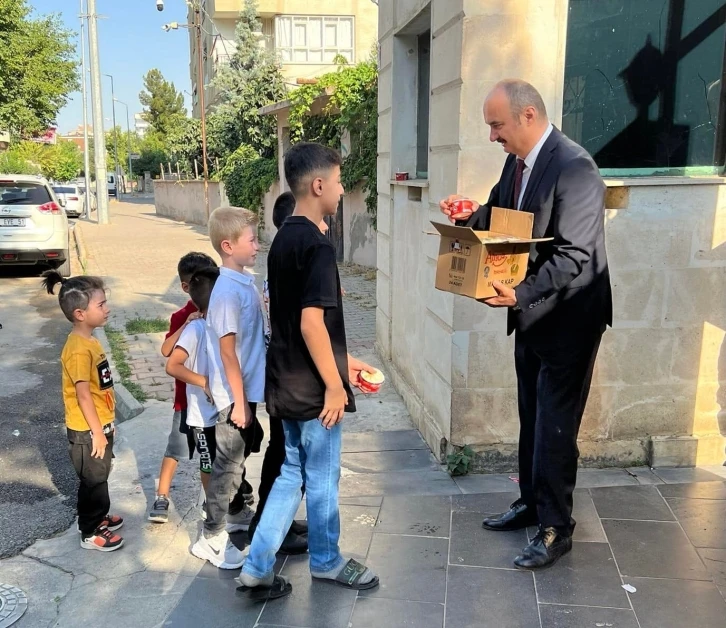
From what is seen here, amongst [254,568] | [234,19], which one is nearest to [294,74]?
[234,19]

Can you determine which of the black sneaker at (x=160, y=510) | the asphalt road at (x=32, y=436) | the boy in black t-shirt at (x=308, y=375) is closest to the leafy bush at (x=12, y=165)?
the asphalt road at (x=32, y=436)

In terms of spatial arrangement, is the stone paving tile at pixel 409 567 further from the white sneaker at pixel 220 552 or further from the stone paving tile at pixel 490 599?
the white sneaker at pixel 220 552

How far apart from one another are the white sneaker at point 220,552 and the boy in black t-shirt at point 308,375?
0.28 m

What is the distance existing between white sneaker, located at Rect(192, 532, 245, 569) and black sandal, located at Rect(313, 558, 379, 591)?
1.67 ft

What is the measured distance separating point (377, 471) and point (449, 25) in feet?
8.82

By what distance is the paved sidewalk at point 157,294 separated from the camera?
602 cm

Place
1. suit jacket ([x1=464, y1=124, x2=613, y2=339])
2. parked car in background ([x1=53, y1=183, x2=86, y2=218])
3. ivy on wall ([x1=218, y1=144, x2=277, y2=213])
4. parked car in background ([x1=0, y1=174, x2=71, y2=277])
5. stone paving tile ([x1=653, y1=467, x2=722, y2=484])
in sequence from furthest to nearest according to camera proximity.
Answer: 1. parked car in background ([x1=53, y1=183, x2=86, y2=218])
2. ivy on wall ([x1=218, y1=144, x2=277, y2=213])
3. parked car in background ([x1=0, y1=174, x2=71, y2=277])
4. stone paving tile ([x1=653, y1=467, x2=722, y2=484])
5. suit jacket ([x1=464, y1=124, x2=613, y2=339])

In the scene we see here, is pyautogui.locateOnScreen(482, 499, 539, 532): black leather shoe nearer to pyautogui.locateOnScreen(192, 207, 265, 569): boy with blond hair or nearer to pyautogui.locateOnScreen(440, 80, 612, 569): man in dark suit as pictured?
pyautogui.locateOnScreen(440, 80, 612, 569): man in dark suit

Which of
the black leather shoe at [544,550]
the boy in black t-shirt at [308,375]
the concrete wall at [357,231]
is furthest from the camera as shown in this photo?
the concrete wall at [357,231]

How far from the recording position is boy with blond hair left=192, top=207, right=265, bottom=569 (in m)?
3.07

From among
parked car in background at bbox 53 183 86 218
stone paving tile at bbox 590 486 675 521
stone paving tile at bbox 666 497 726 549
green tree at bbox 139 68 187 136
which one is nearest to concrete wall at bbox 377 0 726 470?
stone paving tile at bbox 590 486 675 521

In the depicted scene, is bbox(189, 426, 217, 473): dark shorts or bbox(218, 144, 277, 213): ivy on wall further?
bbox(218, 144, 277, 213): ivy on wall

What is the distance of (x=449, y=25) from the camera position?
4.06 meters

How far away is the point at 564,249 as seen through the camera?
289 centimetres
